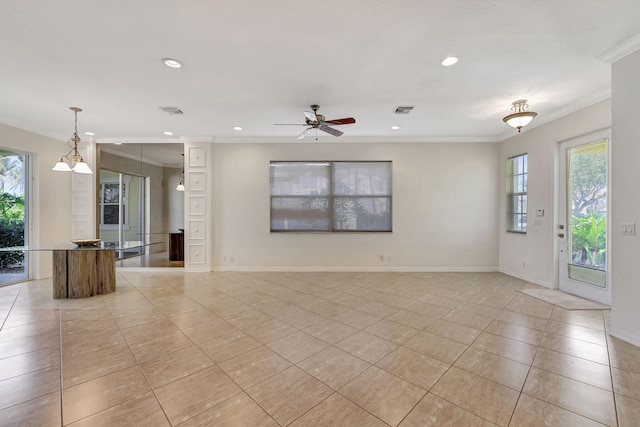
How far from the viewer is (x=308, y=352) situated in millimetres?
2396

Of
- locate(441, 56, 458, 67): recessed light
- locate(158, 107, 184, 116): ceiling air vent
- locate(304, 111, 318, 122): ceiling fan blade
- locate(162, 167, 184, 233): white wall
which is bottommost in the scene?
locate(162, 167, 184, 233): white wall

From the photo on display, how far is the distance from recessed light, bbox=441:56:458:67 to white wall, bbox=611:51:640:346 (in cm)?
151

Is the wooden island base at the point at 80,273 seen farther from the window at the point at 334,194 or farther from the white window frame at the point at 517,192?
the white window frame at the point at 517,192

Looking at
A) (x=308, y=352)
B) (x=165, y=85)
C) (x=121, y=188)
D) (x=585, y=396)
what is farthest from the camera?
(x=121, y=188)

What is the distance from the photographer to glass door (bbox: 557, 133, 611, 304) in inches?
143

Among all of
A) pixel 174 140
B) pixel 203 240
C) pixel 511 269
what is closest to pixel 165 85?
pixel 174 140

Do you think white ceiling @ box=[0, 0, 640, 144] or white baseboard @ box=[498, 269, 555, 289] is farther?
white baseboard @ box=[498, 269, 555, 289]

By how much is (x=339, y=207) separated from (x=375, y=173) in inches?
40.4

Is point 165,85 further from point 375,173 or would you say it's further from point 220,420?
point 375,173

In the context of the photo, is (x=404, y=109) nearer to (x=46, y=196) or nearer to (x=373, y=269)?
(x=373, y=269)

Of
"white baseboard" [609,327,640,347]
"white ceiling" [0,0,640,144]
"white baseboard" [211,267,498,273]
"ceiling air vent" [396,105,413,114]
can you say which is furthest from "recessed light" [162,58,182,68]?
"white baseboard" [609,327,640,347]

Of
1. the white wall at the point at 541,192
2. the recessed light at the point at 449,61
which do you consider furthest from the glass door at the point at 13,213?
the white wall at the point at 541,192

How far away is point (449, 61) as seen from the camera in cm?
273

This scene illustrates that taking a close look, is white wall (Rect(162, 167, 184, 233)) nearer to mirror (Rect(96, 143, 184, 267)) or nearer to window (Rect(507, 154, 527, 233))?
mirror (Rect(96, 143, 184, 267))
